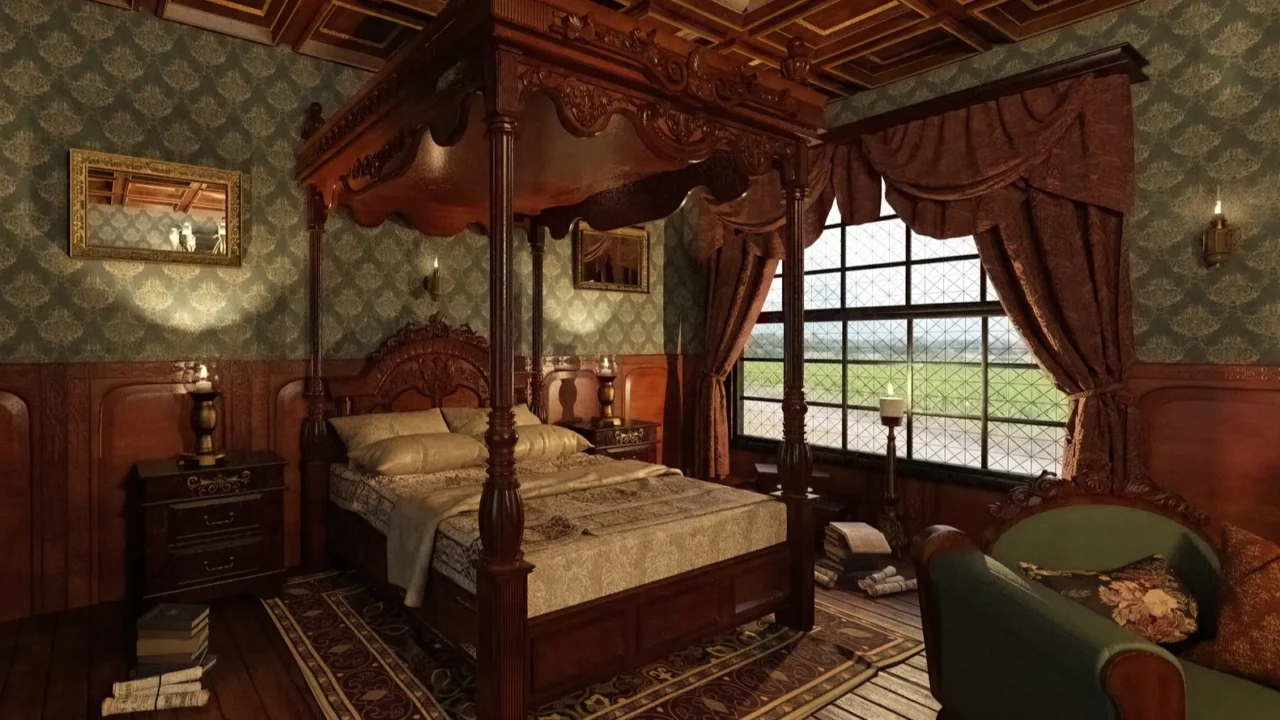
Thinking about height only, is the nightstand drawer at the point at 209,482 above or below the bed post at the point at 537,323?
below

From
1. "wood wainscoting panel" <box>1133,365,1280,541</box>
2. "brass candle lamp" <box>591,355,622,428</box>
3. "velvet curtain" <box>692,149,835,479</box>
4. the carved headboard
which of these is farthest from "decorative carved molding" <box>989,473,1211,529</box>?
the carved headboard

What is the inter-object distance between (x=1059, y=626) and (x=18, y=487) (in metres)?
4.67

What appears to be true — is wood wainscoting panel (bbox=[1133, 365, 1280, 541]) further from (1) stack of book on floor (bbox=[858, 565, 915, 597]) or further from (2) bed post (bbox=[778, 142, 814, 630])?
(2) bed post (bbox=[778, 142, 814, 630])

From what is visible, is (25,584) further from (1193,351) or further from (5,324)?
(1193,351)

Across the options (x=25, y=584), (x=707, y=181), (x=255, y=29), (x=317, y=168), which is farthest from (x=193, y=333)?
(x=707, y=181)

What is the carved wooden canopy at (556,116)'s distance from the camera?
2451 mm

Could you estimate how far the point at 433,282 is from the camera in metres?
4.91

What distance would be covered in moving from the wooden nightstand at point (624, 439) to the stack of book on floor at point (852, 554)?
1716 mm

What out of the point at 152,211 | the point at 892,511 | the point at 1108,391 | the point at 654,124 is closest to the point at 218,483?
the point at 152,211

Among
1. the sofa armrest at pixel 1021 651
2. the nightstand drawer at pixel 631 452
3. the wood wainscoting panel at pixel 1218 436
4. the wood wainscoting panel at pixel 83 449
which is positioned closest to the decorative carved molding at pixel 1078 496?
the sofa armrest at pixel 1021 651

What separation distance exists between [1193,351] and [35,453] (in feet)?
20.0

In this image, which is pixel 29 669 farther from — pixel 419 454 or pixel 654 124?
pixel 654 124

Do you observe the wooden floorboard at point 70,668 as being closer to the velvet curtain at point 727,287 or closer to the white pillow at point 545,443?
the white pillow at point 545,443

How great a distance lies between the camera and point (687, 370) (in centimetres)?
648
